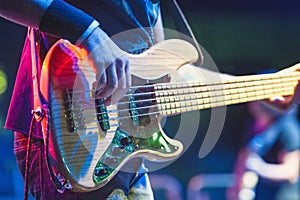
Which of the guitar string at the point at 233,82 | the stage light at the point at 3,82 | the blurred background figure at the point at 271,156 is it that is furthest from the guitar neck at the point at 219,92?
the stage light at the point at 3,82

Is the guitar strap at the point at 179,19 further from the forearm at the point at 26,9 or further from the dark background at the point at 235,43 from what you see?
the dark background at the point at 235,43

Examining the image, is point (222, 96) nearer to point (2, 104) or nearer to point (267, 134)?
point (267, 134)

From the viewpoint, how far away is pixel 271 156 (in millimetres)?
2594

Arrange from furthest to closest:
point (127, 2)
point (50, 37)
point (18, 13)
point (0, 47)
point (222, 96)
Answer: point (0, 47)
point (222, 96)
point (127, 2)
point (50, 37)
point (18, 13)

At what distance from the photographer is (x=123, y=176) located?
1060 millimetres

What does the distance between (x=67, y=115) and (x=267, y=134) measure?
1.81m

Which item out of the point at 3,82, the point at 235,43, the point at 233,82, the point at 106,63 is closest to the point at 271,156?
the point at 233,82

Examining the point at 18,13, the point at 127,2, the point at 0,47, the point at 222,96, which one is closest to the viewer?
the point at 18,13

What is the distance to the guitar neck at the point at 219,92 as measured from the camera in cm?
117

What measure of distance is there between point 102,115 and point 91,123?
0.03m

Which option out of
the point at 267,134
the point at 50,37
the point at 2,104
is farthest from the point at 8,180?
the point at 50,37

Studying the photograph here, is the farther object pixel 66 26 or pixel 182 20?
pixel 182 20

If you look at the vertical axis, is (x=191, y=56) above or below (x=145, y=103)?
above

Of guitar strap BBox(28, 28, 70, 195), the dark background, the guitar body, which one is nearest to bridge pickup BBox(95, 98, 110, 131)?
the guitar body
